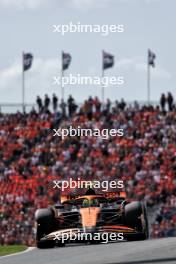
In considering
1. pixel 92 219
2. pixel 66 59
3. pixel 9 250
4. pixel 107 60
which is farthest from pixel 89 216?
pixel 107 60

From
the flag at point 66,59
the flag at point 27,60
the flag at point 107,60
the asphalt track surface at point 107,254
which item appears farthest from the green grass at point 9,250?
the flag at point 27,60

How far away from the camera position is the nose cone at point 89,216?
16969 millimetres

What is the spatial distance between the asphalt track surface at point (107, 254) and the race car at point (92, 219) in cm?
26

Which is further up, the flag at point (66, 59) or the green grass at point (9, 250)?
the flag at point (66, 59)

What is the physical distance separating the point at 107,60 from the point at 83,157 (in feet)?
21.2

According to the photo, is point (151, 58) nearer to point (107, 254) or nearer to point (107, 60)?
point (107, 60)

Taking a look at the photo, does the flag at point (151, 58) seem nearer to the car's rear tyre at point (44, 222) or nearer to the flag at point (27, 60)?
the flag at point (27, 60)

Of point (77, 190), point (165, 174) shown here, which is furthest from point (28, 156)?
point (165, 174)

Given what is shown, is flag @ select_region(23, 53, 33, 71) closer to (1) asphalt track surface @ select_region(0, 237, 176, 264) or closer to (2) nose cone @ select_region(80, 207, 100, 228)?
(1) asphalt track surface @ select_region(0, 237, 176, 264)

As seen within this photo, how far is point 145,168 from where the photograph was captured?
1205 inches

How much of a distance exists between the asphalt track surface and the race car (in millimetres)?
256

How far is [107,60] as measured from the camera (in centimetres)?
3869

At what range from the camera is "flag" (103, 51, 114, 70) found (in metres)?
37.7

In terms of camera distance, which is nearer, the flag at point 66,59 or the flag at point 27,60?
the flag at point 66,59
